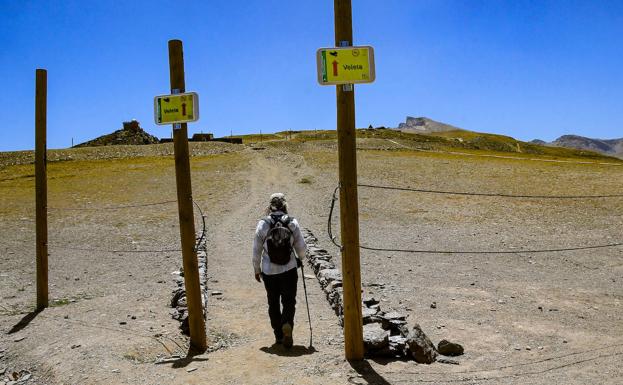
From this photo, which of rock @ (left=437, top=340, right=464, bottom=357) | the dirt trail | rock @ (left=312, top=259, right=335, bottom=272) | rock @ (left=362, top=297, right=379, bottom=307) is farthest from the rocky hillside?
rock @ (left=437, top=340, right=464, bottom=357)

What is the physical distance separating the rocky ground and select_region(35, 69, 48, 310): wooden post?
459 mm

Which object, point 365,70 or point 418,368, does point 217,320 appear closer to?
point 418,368

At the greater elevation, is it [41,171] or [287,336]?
[41,171]

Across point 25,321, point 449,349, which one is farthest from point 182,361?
point 25,321

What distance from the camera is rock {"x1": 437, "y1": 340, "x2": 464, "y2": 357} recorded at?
6.64m

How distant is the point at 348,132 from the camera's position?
5.72 m

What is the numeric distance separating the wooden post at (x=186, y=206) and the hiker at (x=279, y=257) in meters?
0.86

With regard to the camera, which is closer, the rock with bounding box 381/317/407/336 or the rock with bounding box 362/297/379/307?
the rock with bounding box 381/317/407/336

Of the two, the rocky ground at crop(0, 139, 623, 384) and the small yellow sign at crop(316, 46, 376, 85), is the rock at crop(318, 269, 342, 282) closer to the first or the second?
the rocky ground at crop(0, 139, 623, 384)

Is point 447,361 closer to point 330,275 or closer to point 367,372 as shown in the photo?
point 367,372

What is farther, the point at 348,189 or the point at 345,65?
the point at 348,189

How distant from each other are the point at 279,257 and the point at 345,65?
8.28 feet

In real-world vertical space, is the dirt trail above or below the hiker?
below

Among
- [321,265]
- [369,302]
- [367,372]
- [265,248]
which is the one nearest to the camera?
[367,372]
